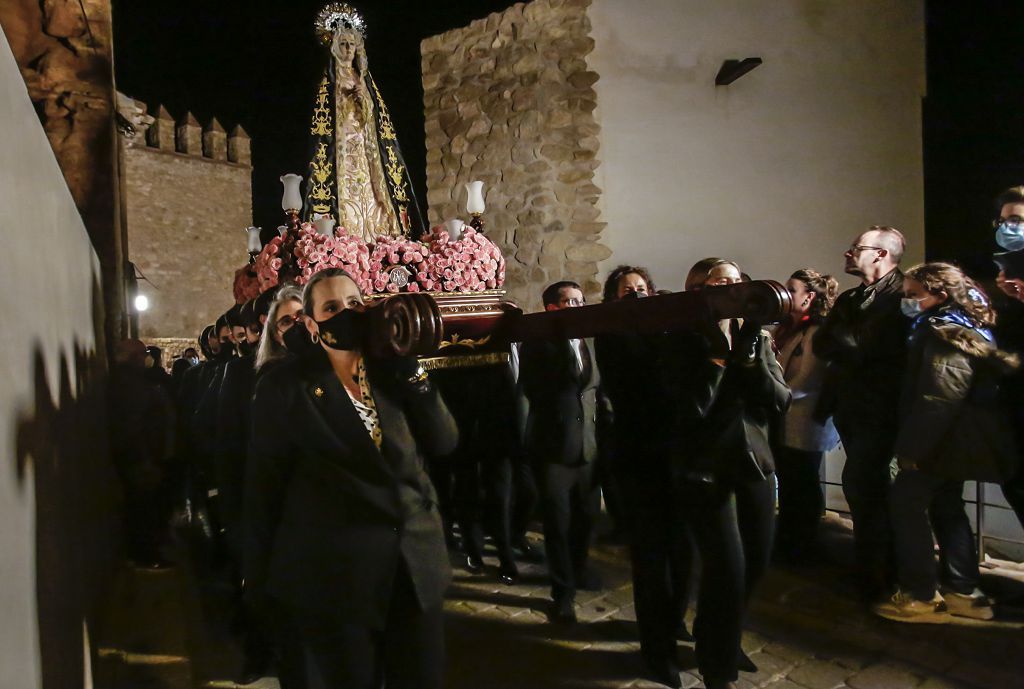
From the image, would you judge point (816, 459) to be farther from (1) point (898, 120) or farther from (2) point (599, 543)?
(1) point (898, 120)

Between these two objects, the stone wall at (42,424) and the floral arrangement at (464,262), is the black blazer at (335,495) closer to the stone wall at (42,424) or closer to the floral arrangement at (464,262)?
the stone wall at (42,424)

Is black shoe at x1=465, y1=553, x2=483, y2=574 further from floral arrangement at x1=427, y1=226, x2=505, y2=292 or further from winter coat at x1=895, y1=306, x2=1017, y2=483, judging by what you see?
winter coat at x1=895, y1=306, x2=1017, y2=483

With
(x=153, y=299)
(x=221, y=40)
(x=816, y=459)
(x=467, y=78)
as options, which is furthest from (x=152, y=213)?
(x=816, y=459)

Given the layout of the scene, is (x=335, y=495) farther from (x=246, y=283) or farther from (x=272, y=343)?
(x=246, y=283)

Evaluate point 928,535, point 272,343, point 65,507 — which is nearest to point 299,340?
point 272,343

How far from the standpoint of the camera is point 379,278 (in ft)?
14.0

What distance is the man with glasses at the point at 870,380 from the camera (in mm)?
3688

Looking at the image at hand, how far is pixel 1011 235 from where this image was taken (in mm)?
3613

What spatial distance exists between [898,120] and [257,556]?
27.3ft

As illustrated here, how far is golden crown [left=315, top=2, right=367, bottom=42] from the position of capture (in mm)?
4906

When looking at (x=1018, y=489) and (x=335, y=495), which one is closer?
(x=335, y=495)

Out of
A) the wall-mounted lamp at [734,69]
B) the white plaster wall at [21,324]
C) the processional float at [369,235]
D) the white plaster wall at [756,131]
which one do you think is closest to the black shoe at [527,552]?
the processional float at [369,235]

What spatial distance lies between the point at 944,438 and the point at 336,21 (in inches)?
173

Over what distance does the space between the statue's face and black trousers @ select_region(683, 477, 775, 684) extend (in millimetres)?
3658
